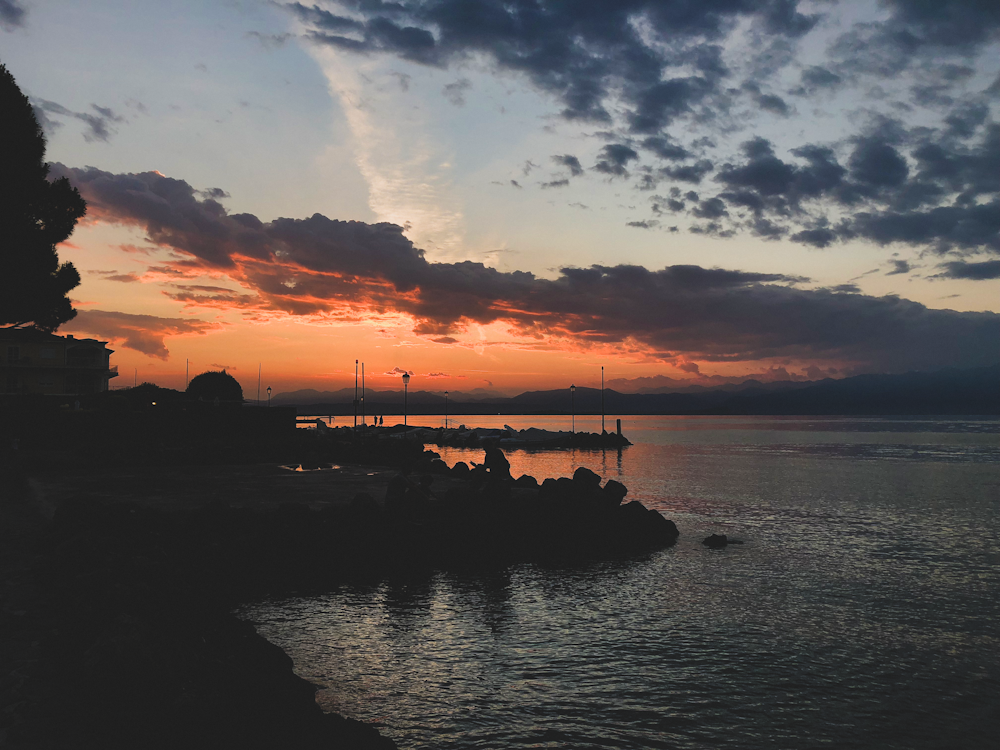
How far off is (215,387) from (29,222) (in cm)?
6537

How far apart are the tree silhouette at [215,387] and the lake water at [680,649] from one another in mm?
76694

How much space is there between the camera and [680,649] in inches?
468

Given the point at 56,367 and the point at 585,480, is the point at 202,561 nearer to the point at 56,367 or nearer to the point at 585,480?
the point at 585,480

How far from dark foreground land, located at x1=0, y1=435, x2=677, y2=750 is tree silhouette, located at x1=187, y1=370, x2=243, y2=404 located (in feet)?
174

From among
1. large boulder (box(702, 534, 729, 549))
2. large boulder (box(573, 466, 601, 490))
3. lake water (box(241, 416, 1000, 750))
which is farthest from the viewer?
large boulder (box(573, 466, 601, 490))

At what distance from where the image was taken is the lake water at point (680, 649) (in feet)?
28.9

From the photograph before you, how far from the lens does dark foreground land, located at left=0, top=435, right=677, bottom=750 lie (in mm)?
6203

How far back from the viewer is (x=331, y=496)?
22.9m

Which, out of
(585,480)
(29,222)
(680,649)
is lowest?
(680,649)

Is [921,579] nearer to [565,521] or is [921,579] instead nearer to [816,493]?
[565,521]

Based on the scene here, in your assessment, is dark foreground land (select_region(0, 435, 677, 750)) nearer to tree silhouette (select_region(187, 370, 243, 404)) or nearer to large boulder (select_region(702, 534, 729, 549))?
large boulder (select_region(702, 534, 729, 549))

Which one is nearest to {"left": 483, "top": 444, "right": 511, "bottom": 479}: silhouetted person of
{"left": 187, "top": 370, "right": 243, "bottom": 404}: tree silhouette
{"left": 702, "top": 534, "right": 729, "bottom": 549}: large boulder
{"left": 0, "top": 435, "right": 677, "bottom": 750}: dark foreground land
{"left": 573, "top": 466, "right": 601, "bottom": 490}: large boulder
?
{"left": 0, "top": 435, "right": 677, "bottom": 750}: dark foreground land

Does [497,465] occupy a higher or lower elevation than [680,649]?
higher

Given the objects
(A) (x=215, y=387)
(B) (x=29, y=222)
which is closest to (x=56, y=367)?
(A) (x=215, y=387)
